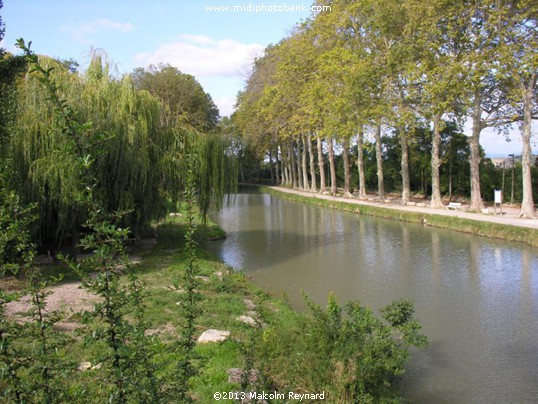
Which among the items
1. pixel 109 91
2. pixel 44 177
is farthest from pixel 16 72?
pixel 109 91

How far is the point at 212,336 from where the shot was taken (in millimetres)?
7234

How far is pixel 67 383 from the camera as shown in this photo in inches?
210

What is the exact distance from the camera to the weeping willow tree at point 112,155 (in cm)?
1144

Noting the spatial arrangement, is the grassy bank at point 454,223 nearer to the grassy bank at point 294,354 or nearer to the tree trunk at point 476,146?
the tree trunk at point 476,146

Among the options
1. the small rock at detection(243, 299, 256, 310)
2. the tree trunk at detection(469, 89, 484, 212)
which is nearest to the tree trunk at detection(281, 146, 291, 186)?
the tree trunk at detection(469, 89, 484, 212)

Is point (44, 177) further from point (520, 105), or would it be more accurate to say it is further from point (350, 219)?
point (520, 105)

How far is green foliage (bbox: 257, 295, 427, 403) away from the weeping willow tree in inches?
197

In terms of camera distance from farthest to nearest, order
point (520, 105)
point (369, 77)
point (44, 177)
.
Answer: point (369, 77) → point (520, 105) → point (44, 177)

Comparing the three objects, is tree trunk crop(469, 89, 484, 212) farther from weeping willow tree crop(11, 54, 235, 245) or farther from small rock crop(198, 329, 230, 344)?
small rock crop(198, 329, 230, 344)

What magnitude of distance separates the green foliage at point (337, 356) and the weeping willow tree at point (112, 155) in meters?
5.01

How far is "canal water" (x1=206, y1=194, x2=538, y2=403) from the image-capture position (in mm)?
7133

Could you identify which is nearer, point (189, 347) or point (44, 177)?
point (189, 347)

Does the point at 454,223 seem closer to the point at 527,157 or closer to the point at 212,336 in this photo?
the point at 527,157

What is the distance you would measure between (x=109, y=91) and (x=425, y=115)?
14834mm
